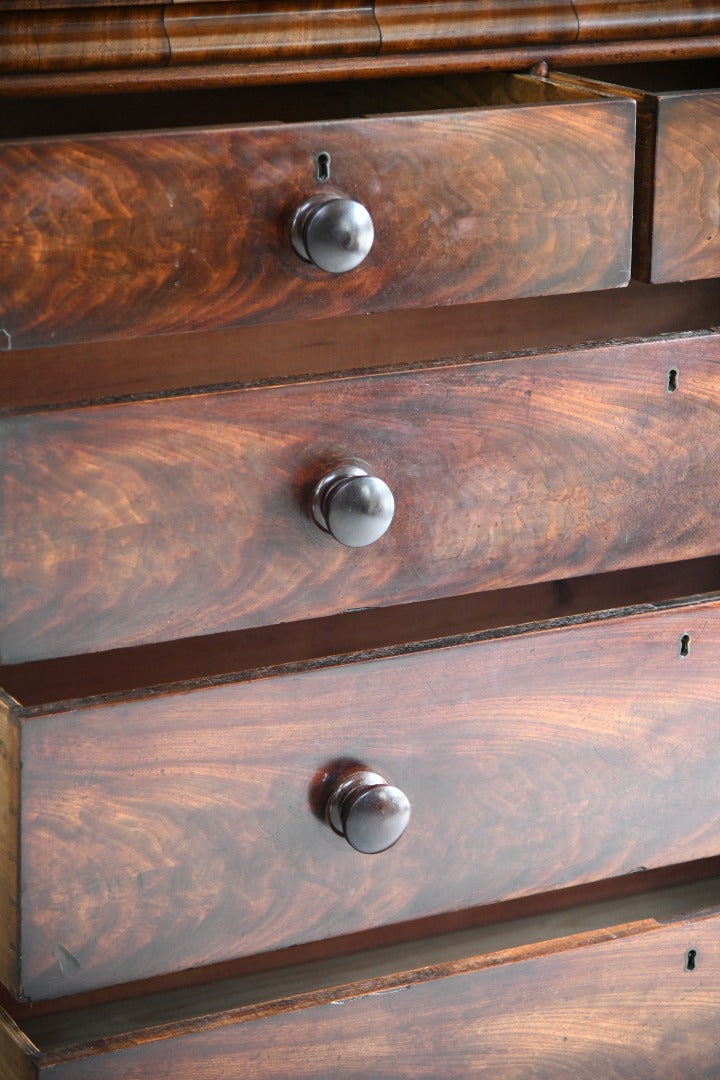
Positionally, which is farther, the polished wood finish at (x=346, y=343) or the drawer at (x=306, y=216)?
the polished wood finish at (x=346, y=343)

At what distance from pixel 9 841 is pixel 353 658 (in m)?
0.21

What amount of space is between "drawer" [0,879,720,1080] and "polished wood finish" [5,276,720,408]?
0.36 meters

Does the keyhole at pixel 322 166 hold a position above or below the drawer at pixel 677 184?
below

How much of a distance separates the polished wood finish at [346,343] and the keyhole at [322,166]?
0.35 ft

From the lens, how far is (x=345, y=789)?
0.85m

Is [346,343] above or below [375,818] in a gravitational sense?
above

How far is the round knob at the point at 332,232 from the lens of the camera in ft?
2.44

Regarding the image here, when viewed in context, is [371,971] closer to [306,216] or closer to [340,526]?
[340,526]

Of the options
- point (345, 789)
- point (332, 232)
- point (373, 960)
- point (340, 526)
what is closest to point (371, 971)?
point (373, 960)

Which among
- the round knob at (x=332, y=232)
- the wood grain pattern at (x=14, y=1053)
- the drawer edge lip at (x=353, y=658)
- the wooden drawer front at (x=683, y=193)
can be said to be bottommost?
the wood grain pattern at (x=14, y=1053)

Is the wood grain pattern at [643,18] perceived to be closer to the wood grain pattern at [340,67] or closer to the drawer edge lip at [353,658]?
the wood grain pattern at [340,67]

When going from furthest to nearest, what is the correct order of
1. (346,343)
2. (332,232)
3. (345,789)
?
(346,343) < (345,789) < (332,232)

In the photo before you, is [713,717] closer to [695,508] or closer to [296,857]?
[695,508]

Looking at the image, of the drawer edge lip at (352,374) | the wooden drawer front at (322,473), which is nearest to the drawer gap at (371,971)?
the wooden drawer front at (322,473)
